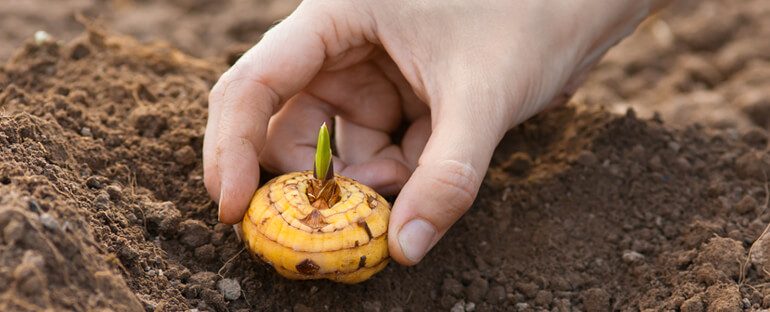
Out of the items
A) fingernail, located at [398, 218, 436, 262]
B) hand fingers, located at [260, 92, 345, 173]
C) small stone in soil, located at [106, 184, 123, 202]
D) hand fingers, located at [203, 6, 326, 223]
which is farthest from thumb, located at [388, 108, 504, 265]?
small stone in soil, located at [106, 184, 123, 202]

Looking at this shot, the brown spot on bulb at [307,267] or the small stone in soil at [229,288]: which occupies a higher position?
the brown spot on bulb at [307,267]

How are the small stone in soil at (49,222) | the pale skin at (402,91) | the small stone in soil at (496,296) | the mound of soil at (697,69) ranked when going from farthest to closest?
the mound of soil at (697,69) → the small stone in soil at (496,296) → the pale skin at (402,91) → the small stone in soil at (49,222)

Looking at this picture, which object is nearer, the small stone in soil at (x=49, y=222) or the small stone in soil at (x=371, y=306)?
the small stone in soil at (x=49, y=222)

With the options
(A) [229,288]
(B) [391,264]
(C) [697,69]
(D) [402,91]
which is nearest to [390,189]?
(B) [391,264]

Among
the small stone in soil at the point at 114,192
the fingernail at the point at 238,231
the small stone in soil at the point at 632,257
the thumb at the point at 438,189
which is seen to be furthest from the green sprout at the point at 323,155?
the small stone in soil at the point at 632,257

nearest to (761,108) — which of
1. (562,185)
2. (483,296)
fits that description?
(562,185)

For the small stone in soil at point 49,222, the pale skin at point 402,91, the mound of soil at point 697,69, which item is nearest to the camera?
the small stone in soil at point 49,222

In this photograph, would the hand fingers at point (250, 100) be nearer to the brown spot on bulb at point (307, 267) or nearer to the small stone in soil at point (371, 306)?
the brown spot on bulb at point (307, 267)
